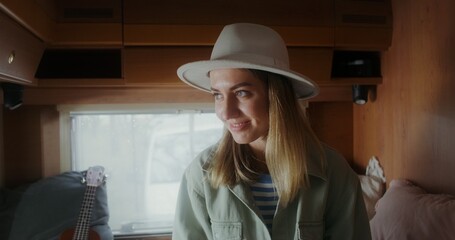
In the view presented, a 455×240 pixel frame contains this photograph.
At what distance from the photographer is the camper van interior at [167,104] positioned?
1249 mm

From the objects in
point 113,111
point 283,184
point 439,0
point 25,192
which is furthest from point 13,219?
point 439,0

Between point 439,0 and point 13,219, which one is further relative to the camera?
point 13,219

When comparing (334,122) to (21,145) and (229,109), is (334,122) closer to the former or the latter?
(229,109)

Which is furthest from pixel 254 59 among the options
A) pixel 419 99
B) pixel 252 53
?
pixel 419 99

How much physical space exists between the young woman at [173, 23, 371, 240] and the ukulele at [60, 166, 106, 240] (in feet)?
2.68

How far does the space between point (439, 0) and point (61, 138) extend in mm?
1781

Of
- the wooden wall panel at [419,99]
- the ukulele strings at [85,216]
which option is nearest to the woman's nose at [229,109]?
the wooden wall panel at [419,99]

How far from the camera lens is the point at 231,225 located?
84 centimetres

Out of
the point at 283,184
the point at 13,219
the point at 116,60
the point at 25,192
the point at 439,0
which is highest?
the point at 439,0

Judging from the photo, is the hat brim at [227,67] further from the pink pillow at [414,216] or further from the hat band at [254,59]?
the pink pillow at [414,216]

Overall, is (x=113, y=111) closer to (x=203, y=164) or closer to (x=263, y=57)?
(x=203, y=164)

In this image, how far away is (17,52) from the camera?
1151mm

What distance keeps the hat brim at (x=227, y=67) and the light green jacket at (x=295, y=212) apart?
17cm

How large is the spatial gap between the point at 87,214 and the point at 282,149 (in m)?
1.12
